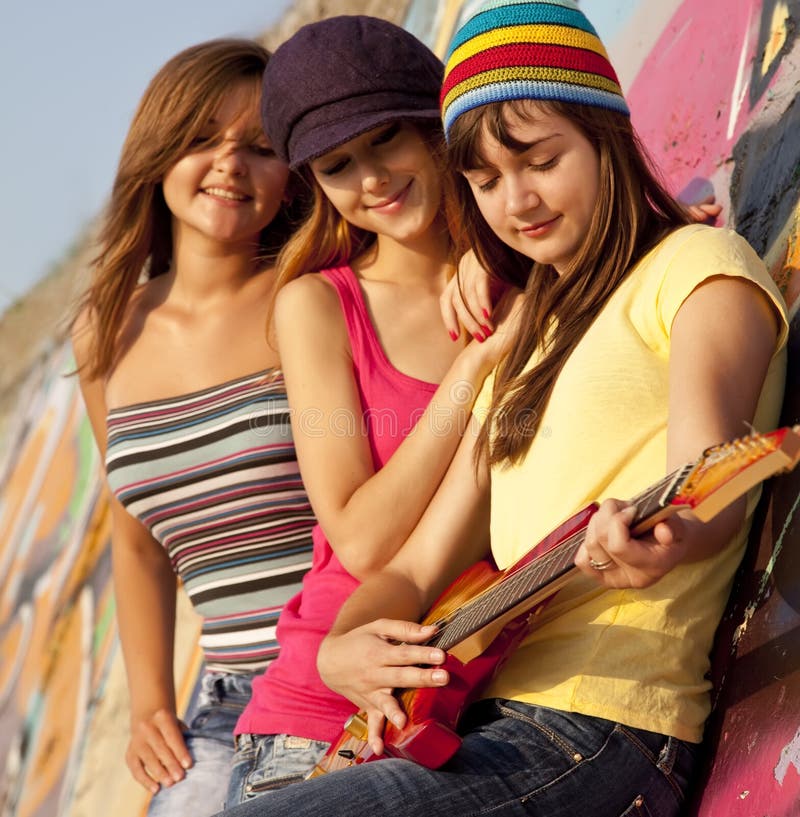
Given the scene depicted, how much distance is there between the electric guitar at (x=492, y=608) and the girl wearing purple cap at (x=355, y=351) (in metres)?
0.27

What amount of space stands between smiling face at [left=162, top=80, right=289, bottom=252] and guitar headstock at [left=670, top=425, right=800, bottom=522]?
2.14 metres

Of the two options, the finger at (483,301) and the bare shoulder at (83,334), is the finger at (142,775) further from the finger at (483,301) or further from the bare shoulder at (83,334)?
the finger at (483,301)

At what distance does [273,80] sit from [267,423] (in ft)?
2.99

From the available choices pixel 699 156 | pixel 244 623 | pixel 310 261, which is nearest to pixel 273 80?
pixel 310 261

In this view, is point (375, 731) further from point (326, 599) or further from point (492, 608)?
point (326, 599)

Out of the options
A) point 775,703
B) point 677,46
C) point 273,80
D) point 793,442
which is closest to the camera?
point 793,442

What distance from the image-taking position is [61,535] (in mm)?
7609

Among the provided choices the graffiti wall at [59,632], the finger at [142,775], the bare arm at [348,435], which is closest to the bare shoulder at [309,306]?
the bare arm at [348,435]

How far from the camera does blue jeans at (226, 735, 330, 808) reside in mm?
2609

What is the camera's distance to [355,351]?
114 inches

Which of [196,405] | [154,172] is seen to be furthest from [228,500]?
[154,172]

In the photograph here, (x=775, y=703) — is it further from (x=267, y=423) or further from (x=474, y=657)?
(x=267, y=423)

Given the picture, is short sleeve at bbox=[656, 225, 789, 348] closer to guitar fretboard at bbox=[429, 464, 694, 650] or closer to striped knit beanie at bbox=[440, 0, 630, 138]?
striped knit beanie at bbox=[440, 0, 630, 138]

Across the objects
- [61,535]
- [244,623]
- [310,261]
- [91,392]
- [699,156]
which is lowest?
[61,535]
